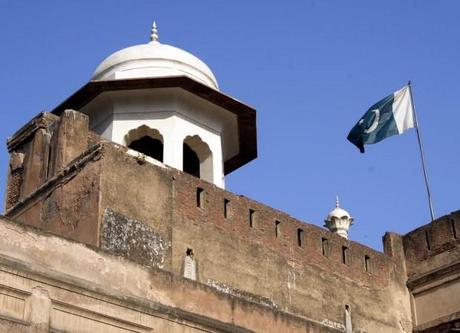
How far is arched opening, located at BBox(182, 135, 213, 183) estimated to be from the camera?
1619cm

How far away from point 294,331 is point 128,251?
2287 millimetres

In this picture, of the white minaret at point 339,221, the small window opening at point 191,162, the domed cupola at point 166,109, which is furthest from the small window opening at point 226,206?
the white minaret at point 339,221

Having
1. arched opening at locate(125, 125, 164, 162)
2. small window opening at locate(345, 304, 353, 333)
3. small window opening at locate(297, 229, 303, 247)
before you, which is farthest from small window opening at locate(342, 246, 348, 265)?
arched opening at locate(125, 125, 164, 162)

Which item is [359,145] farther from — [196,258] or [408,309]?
Result: [196,258]

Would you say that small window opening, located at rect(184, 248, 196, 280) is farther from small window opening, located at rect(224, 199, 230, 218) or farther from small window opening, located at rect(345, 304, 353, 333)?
small window opening, located at rect(345, 304, 353, 333)

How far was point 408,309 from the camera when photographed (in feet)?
53.2

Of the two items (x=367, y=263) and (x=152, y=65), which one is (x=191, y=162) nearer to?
(x=152, y=65)

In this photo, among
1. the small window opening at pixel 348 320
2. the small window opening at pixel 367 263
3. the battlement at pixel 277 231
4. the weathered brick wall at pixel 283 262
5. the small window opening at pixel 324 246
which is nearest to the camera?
the weathered brick wall at pixel 283 262

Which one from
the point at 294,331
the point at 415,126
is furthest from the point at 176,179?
the point at 415,126

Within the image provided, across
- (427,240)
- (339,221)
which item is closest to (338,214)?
(339,221)

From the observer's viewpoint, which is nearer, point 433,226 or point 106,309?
point 106,309

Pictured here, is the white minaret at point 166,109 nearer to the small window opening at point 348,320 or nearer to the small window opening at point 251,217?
the small window opening at point 251,217

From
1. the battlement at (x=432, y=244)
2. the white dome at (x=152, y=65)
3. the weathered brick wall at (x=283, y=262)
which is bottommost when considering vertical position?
the weathered brick wall at (x=283, y=262)

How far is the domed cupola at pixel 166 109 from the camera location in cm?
1575
